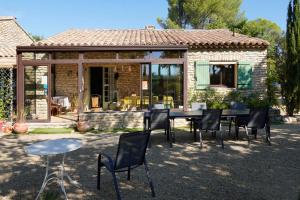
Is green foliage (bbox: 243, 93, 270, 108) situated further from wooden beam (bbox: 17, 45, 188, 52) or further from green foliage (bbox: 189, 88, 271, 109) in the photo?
wooden beam (bbox: 17, 45, 188, 52)

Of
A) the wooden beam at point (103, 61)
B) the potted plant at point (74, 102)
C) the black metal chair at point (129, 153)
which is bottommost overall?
the black metal chair at point (129, 153)

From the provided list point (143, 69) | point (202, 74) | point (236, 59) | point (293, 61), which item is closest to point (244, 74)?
point (236, 59)

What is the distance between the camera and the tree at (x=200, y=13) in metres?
28.5

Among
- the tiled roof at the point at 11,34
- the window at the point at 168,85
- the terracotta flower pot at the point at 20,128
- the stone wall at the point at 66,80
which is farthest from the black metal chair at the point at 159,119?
the tiled roof at the point at 11,34

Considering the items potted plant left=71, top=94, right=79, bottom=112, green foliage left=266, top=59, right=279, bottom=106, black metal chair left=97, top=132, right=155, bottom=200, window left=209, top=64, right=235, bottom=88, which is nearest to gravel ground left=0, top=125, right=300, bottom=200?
black metal chair left=97, top=132, right=155, bottom=200

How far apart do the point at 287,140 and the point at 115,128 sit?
232 inches

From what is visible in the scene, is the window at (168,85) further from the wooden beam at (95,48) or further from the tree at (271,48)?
the tree at (271,48)

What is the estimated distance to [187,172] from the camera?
5.57 m

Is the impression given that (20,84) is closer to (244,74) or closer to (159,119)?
(159,119)

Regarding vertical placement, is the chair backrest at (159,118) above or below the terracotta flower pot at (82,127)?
above

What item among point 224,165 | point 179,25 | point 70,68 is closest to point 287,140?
point 224,165

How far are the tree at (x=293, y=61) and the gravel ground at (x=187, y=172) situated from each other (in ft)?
17.2

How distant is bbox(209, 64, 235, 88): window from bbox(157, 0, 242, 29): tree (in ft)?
50.0

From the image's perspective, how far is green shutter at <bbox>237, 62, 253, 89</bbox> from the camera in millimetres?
13258
